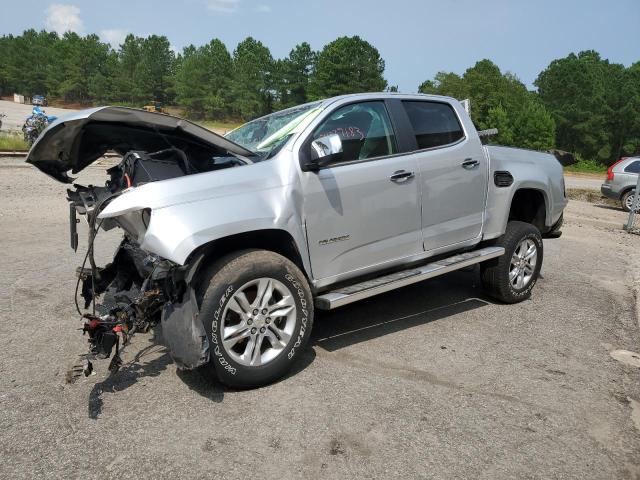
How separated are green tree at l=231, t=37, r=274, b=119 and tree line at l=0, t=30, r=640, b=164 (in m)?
0.16

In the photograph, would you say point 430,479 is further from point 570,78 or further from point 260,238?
point 570,78

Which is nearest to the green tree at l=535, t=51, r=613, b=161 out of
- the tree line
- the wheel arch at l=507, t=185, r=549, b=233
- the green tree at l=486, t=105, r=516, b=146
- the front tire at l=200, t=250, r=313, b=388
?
the tree line

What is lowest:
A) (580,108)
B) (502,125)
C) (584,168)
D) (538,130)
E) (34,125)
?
(584,168)

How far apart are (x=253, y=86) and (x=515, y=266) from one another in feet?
285

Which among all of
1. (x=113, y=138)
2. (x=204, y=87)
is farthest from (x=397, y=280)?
(x=204, y=87)

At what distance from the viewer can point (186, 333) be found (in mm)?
3355

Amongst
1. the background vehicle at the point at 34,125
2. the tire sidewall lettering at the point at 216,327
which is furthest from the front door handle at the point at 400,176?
the background vehicle at the point at 34,125

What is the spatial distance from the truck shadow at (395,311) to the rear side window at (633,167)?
1219 cm

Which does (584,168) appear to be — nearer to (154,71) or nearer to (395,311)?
(395,311)

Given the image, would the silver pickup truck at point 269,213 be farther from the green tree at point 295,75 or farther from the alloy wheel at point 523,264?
the green tree at point 295,75

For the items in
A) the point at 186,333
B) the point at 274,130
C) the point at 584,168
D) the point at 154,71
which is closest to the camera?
the point at 186,333

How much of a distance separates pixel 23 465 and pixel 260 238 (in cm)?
200

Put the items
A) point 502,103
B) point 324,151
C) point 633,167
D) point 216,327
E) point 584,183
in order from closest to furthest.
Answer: point 216,327, point 324,151, point 633,167, point 584,183, point 502,103

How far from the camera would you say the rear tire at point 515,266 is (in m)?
5.57
